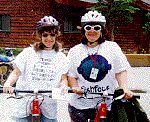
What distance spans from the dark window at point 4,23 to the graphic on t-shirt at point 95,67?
2555 cm

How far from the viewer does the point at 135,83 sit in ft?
53.7

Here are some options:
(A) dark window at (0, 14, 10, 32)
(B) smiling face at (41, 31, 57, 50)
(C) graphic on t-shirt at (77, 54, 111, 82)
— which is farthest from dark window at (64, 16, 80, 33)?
(C) graphic on t-shirt at (77, 54, 111, 82)

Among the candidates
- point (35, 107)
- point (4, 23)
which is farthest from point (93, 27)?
point (4, 23)

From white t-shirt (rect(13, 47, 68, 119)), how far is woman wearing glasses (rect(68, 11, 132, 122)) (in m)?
0.13

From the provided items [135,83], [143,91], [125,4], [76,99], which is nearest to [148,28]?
[125,4]

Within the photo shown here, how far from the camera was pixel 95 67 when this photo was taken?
454cm

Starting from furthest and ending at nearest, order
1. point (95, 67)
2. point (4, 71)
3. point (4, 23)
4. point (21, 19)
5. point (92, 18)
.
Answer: point (4, 23), point (21, 19), point (4, 71), point (92, 18), point (95, 67)

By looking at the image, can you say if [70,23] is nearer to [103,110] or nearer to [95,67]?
[95,67]

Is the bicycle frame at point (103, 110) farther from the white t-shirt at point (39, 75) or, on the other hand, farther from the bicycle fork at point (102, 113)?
the white t-shirt at point (39, 75)

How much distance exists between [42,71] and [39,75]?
0.05m

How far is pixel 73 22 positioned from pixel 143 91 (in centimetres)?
1643

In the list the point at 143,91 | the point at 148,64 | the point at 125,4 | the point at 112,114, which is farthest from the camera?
the point at 125,4

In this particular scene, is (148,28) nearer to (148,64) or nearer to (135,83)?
(148,64)

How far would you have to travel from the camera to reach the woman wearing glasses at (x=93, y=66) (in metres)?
4.59
